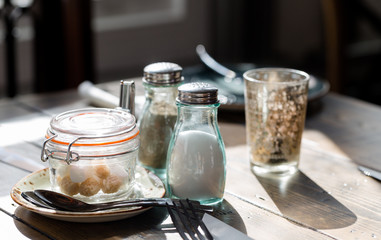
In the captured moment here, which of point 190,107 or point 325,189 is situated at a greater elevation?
point 190,107

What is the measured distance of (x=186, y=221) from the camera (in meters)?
0.71

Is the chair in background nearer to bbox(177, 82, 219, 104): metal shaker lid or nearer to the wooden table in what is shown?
the wooden table

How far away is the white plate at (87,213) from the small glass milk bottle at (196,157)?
0.12 feet

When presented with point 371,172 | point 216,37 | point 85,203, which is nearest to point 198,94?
point 85,203

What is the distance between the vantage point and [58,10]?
7.61 ft

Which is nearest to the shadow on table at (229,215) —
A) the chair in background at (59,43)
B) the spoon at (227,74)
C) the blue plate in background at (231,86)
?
the blue plate in background at (231,86)

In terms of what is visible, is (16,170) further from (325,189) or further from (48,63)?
(48,63)

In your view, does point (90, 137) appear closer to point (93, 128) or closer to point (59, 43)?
point (93, 128)

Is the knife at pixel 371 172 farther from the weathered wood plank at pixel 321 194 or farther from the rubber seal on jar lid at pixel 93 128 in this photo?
the rubber seal on jar lid at pixel 93 128

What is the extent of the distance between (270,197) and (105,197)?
0.80 ft

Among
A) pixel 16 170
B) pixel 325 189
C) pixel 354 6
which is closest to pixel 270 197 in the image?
pixel 325 189

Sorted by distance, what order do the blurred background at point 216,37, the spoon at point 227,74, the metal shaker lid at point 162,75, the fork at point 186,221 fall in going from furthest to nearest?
1. the blurred background at point 216,37
2. the spoon at point 227,74
3. the metal shaker lid at point 162,75
4. the fork at point 186,221

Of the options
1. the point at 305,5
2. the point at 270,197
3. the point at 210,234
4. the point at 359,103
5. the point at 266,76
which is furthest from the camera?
the point at 305,5

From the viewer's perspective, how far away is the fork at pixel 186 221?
67 cm
